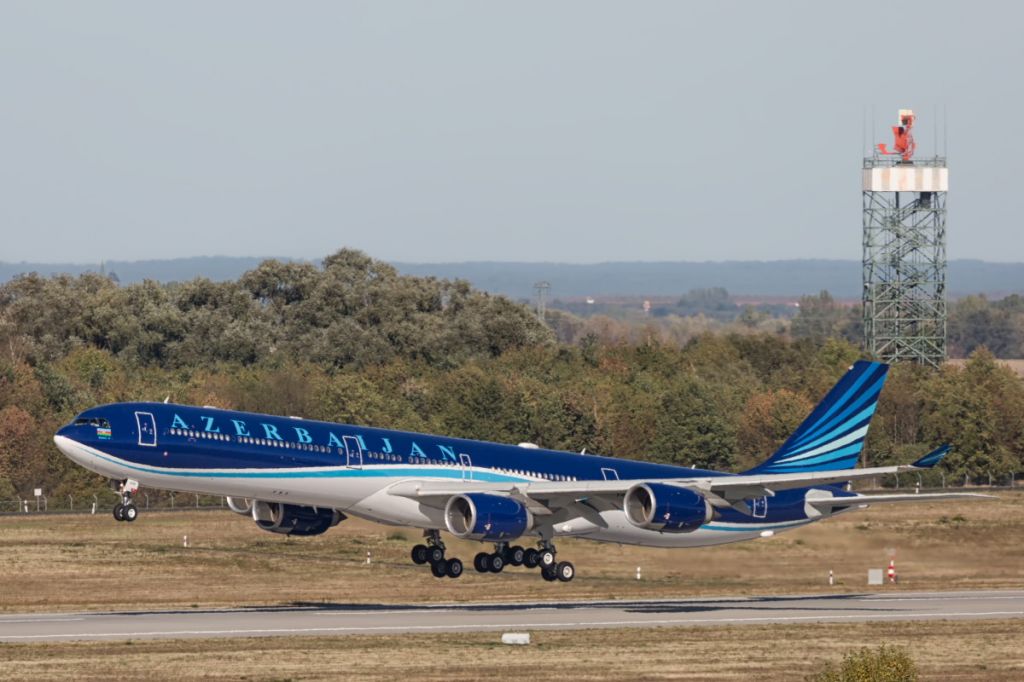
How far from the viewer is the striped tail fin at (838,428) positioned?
82.9 m

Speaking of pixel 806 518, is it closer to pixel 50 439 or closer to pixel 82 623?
pixel 82 623

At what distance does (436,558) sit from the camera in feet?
251

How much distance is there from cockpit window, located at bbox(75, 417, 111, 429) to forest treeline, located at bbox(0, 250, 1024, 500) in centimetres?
5643

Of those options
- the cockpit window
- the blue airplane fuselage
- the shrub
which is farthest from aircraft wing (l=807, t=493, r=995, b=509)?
the cockpit window

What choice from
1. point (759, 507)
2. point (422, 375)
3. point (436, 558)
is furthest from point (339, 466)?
point (422, 375)

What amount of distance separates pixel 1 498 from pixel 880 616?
64407mm

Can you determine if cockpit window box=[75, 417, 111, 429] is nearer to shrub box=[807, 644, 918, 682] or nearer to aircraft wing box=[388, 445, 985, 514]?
aircraft wing box=[388, 445, 985, 514]

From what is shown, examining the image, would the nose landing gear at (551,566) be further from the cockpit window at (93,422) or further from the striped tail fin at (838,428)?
the cockpit window at (93,422)

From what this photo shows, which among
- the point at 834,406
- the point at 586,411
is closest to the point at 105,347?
the point at 586,411

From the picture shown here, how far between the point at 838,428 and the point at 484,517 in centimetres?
2042

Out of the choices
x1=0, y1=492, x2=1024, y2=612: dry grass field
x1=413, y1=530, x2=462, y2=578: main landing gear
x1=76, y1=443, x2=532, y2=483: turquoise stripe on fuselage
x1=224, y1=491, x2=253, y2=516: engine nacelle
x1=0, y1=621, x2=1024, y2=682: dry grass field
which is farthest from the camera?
x1=0, y1=492, x2=1024, y2=612: dry grass field

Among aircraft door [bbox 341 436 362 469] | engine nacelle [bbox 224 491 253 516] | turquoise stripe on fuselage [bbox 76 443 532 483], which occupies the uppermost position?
aircraft door [bbox 341 436 362 469]

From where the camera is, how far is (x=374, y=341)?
170m

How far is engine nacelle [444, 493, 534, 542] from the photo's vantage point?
7100 centimetres
